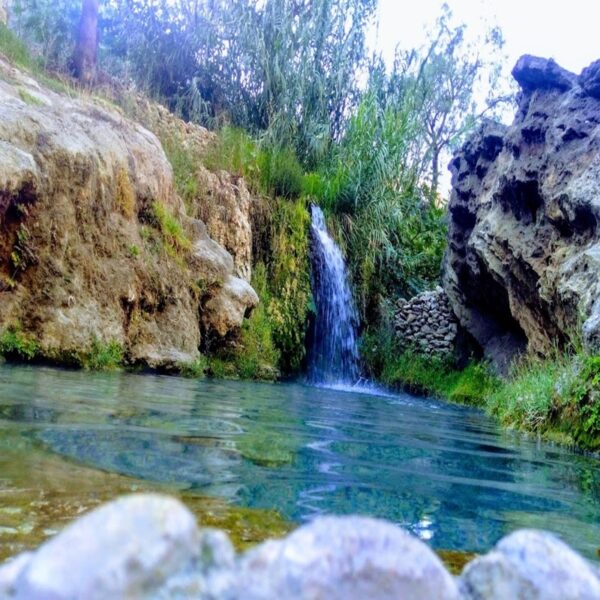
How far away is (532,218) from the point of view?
9.07 m

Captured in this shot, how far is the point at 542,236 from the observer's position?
28.0ft

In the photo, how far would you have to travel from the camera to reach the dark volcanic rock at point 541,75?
8938mm

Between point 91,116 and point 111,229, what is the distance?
1688 mm

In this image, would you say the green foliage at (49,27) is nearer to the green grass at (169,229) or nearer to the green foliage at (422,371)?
the green grass at (169,229)

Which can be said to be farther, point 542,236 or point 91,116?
point 542,236

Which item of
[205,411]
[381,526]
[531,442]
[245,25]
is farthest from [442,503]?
[245,25]

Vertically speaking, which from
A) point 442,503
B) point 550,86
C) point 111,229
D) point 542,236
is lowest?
point 442,503

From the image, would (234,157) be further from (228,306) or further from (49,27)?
(49,27)

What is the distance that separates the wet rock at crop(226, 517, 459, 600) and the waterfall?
9.63m

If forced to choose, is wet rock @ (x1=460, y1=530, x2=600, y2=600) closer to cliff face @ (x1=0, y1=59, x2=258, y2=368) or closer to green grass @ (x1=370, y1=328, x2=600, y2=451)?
green grass @ (x1=370, y1=328, x2=600, y2=451)

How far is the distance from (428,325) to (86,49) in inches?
305

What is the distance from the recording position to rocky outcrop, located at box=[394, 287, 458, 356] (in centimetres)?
1221

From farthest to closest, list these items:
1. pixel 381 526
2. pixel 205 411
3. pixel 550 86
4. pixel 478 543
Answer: pixel 550 86 < pixel 205 411 < pixel 478 543 < pixel 381 526

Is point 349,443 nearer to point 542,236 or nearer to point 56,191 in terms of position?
point 56,191
